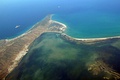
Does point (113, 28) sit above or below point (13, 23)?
above

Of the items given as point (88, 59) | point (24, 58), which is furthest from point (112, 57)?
point (24, 58)

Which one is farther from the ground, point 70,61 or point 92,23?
point 92,23

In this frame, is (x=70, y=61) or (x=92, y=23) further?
(x=92, y=23)

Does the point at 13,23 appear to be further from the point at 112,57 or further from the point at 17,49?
the point at 112,57

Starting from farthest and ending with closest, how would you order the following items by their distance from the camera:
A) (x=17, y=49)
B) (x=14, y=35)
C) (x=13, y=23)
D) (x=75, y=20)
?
(x=13, y=23) → (x=75, y=20) → (x=14, y=35) → (x=17, y=49)
